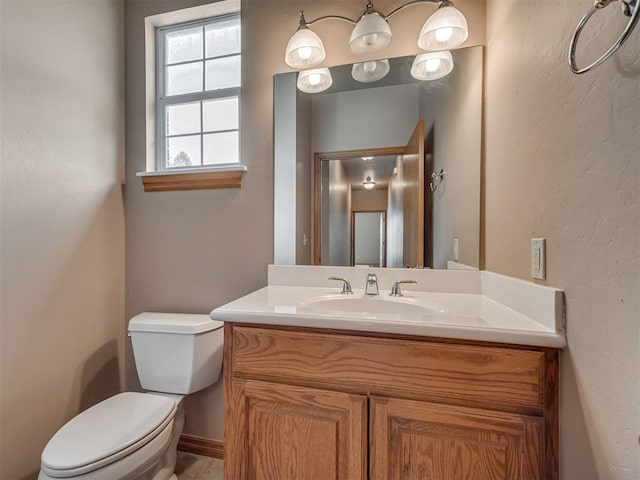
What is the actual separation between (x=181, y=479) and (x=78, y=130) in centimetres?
175

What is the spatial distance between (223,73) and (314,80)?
58 cm

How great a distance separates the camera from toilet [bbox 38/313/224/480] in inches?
36.4

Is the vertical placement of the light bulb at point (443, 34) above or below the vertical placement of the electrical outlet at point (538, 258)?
above

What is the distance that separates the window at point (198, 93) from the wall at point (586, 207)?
4.33 feet

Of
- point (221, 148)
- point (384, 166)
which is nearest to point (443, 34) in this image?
point (384, 166)

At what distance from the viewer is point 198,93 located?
5.43 feet

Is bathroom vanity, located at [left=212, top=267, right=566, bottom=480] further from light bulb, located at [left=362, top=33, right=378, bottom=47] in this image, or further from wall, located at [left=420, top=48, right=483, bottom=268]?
light bulb, located at [left=362, top=33, right=378, bottom=47]

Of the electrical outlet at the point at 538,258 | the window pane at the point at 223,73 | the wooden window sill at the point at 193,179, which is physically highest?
the window pane at the point at 223,73

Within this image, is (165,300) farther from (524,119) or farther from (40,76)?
(524,119)

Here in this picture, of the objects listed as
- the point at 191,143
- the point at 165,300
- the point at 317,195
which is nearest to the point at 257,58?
the point at 191,143

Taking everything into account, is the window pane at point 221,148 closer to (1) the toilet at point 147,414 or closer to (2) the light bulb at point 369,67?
(2) the light bulb at point 369,67

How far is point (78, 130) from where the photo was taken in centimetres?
139

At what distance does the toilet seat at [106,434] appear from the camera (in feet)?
2.95

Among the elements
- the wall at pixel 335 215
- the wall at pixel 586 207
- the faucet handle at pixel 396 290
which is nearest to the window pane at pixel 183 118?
the wall at pixel 335 215
